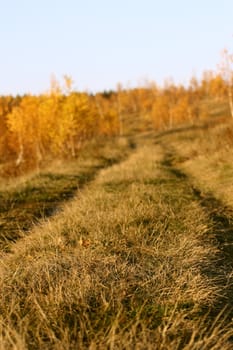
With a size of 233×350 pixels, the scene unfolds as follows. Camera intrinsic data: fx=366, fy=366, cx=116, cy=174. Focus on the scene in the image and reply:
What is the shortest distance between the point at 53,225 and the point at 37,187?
21.0 ft

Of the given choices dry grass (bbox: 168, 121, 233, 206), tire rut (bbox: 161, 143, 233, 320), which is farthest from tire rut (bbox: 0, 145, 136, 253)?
dry grass (bbox: 168, 121, 233, 206)

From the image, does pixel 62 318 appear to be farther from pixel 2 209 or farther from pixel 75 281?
pixel 2 209

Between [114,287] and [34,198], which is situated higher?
[114,287]

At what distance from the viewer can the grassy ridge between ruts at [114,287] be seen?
108 inches

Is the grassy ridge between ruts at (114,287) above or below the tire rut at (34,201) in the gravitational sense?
above

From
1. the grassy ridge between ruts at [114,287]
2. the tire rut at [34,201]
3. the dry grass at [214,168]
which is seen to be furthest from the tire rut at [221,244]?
the tire rut at [34,201]

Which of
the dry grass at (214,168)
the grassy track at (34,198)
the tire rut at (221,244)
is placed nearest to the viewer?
the tire rut at (221,244)

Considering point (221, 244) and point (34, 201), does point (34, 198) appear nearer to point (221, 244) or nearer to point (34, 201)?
point (34, 201)

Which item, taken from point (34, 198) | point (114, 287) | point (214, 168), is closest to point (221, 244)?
point (114, 287)

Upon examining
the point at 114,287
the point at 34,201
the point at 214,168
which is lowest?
the point at 34,201

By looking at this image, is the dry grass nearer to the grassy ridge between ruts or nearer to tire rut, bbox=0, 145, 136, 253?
the grassy ridge between ruts

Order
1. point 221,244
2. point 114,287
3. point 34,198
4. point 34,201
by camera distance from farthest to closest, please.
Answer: point 34,198, point 34,201, point 221,244, point 114,287

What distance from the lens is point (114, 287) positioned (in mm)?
3395

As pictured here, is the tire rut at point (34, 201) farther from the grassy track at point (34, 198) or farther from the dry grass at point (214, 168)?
the dry grass at point (214, 168)
